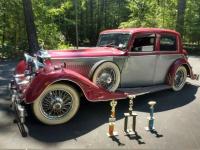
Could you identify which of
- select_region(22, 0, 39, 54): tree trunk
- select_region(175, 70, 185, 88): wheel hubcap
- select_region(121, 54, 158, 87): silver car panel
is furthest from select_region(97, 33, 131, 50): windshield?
select_region(22, 0, 39, 54): tree trunk

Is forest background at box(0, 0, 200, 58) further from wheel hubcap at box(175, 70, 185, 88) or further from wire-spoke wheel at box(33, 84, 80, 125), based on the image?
wire-spoke wheel at box(33, 84, 80, 125)

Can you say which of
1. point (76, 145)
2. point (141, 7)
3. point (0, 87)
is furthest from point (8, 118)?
point (141, 7)

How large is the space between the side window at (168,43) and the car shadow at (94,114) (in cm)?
111

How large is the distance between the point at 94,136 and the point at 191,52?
14292 mm

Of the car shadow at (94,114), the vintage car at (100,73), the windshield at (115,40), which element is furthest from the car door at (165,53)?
the windshield at (115,40)

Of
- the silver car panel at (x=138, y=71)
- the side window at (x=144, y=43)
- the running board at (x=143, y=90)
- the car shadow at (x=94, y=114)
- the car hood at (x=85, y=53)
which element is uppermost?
the side window at (x=144, y=43)

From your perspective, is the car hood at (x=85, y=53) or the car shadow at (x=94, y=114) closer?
the car shadow at (x=94, y=114)

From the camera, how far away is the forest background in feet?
50.2

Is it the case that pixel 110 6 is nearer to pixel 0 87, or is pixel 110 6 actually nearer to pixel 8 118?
pixel 0 87

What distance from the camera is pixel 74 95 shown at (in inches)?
214

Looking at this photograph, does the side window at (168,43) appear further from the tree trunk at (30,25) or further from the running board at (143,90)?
the tree trunk at (30,25)

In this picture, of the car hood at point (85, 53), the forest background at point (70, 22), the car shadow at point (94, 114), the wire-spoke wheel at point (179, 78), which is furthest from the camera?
the forest background at point (70, 22)

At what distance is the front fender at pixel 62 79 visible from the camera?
505 centimetres

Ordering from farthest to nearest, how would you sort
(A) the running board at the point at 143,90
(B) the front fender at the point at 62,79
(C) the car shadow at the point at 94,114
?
(A) the running board at the point at 143,90
(B) the front fender at the point at 62,79
(C) the car shadow at the point at 94,114
